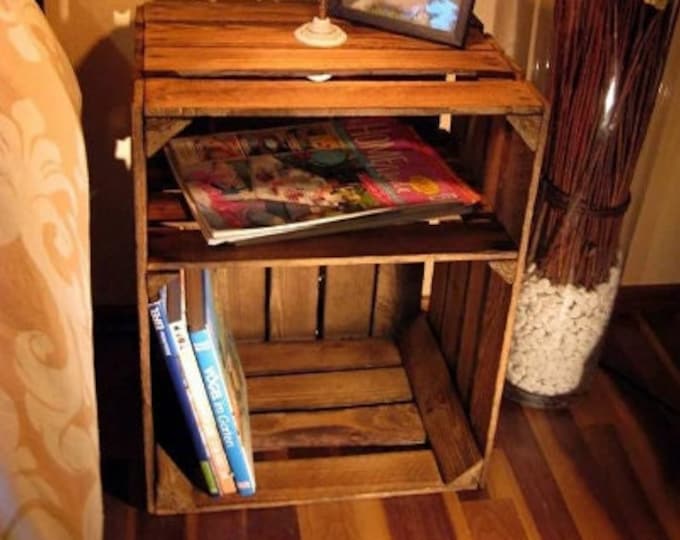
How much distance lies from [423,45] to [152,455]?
0.62 meters

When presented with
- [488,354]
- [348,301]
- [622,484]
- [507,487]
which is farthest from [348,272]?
[622,484]

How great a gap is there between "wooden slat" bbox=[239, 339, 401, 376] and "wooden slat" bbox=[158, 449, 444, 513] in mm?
198

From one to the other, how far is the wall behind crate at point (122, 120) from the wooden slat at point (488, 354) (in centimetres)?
34

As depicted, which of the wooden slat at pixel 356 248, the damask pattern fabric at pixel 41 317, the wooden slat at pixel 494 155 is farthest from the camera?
the wooden slat at pixel 494 155

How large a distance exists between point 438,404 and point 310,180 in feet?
1.49

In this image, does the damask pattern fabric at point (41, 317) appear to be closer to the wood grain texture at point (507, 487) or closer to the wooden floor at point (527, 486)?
the wooden floor at point (527, 486)

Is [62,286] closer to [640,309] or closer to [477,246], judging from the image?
[477,246]

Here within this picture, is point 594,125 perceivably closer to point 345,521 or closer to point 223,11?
point 223,11

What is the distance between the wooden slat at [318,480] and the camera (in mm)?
1352

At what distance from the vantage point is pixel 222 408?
1.29 metres

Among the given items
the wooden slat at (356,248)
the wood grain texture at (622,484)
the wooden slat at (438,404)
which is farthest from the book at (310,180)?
the wood grain texture at (622,484)

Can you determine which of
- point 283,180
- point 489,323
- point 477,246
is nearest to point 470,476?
point 489,323

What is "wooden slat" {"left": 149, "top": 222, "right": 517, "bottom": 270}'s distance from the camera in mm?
1151

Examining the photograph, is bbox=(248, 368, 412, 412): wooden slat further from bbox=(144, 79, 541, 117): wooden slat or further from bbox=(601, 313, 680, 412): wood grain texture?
bbox=(144, 79, 541, 117): wooden slat
